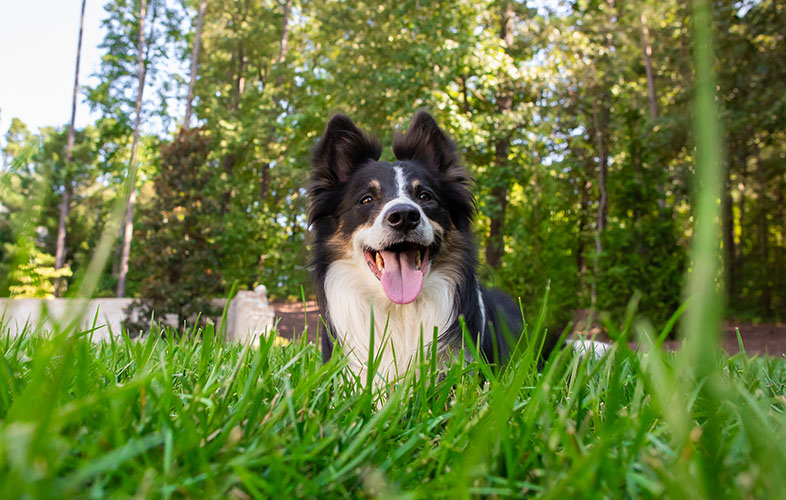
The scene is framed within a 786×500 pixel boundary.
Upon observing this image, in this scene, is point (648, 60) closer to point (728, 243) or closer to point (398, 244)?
point (728, 243)

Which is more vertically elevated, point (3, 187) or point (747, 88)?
point (747, 88)

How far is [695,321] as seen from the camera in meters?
0.44

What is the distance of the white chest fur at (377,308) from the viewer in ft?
10.8

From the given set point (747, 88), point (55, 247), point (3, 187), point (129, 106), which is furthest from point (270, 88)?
point (3, 187)

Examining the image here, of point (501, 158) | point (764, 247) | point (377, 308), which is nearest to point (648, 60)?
point (501, 158)

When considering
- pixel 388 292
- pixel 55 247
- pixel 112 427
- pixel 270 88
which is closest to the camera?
pixel 112 427

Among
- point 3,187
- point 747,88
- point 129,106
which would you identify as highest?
point 129,106

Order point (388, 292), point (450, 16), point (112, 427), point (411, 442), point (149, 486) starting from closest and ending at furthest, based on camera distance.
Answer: point (149, 486) → point (112, 427) → point (411, 442) → point (388, 292) → point (450, 16)

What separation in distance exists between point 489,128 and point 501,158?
1.80 meters

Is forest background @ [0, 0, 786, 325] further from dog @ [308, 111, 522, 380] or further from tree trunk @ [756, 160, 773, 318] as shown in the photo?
dog @ [308, 111, 522, 380]

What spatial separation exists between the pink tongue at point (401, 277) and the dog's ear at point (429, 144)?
1.07m

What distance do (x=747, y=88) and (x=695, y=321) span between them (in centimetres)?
1814

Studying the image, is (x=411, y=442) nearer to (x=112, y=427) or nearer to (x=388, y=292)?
→ (x=112, y=427)

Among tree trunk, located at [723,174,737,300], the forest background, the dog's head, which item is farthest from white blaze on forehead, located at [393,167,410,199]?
the forest background
